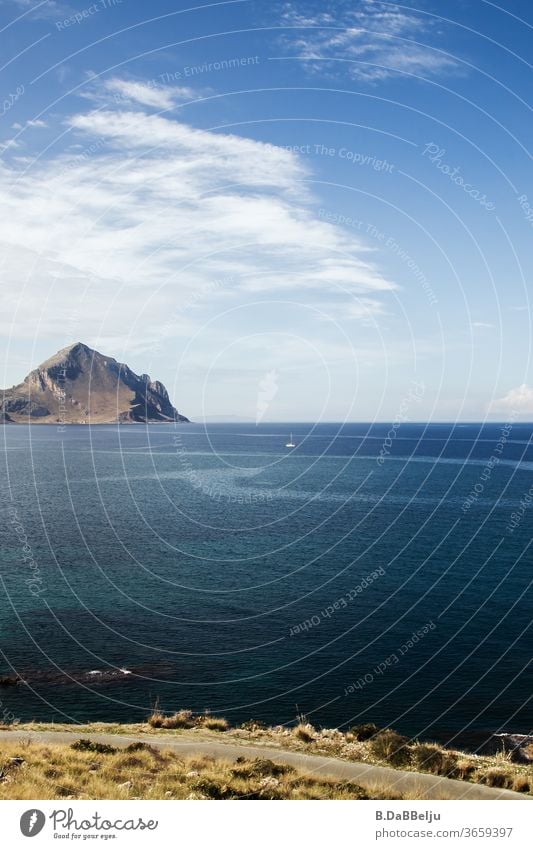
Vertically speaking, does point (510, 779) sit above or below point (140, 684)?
above

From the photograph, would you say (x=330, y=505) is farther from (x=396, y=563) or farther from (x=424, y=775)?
(x=424, y=775)

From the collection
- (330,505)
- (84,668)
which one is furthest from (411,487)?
(84,668)

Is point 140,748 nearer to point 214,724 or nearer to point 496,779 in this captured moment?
point 214,724

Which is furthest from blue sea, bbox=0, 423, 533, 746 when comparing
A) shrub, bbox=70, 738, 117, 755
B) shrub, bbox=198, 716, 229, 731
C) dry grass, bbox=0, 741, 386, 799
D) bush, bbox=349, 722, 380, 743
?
dry grass, bbox=0, 741, 386, 799

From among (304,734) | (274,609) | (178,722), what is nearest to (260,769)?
(304,734)

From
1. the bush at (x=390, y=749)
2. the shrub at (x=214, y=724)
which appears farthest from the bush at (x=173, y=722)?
the bush at (x=390, y=749)
